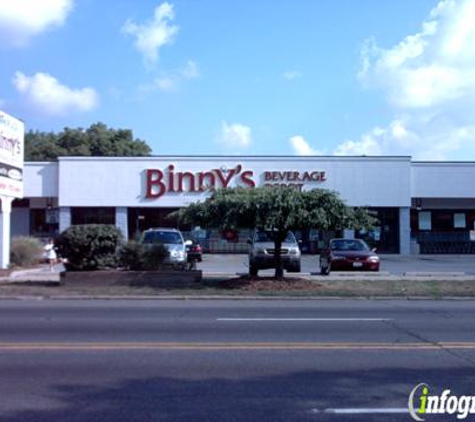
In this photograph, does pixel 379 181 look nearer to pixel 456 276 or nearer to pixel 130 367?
pixel 456 276

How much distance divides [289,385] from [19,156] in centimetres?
2079

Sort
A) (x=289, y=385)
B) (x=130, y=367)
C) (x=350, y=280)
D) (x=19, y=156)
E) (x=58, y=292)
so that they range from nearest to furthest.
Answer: (x=289, y=385) → (x=130, y=367) → (x=58, y=292) → (x=350, y=280) → (x=19, y=156)

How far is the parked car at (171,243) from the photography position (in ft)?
68.9

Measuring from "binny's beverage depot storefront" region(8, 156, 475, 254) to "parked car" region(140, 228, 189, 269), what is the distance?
671 inches

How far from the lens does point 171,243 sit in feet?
77.1

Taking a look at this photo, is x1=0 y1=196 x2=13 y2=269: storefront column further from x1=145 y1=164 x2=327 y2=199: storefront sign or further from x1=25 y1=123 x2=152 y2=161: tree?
x1=25 y1=123 x2=152 y2=161: tree

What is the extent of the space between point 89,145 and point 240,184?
30.1 metres

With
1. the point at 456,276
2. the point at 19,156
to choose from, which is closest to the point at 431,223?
the point at 456,276

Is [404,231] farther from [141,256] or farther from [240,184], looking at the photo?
[141,256]

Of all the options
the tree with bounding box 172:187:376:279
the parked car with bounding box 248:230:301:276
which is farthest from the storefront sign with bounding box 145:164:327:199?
the tree with bounding box 172:187:376:279

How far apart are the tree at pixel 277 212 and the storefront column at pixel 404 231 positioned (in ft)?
78.6

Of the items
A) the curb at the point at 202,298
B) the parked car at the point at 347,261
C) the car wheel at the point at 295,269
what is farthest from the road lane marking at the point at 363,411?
the car wheel at the point at 295,269

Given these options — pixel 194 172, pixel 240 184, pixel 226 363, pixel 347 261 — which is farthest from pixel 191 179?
pixel 226 363

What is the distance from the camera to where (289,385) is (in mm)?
7141
